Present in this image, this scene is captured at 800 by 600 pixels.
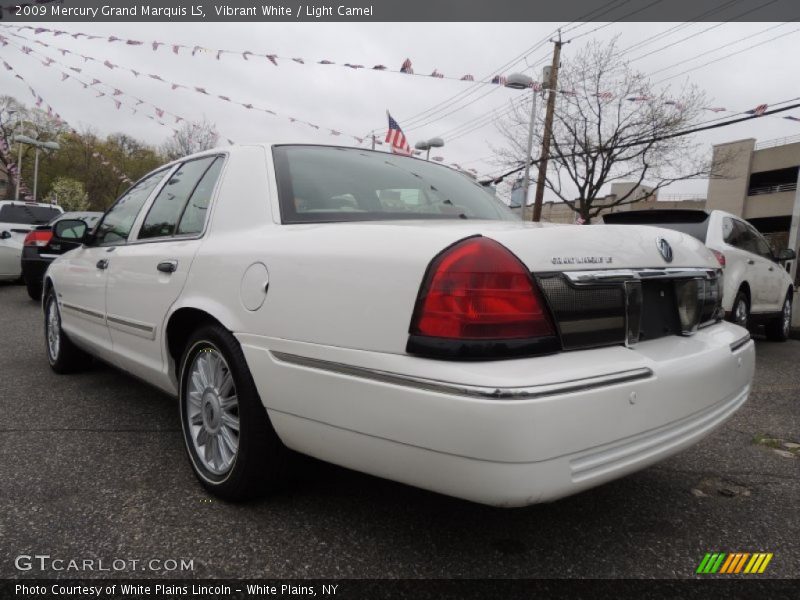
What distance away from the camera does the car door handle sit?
99.2 inches

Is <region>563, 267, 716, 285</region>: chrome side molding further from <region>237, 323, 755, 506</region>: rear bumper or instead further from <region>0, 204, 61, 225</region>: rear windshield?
<region>0, 204, 61, 225</region>: rear windshield

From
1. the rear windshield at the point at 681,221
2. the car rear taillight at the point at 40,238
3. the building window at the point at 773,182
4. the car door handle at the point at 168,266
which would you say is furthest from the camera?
the building window at the point at 773,182

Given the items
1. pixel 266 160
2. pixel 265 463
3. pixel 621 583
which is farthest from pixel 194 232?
pixel 621 583

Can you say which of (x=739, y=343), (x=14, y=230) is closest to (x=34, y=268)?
(x=14, y=230)

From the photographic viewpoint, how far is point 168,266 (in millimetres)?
2553

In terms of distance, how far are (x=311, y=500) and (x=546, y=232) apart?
1.36 m

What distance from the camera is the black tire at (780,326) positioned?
7512mm

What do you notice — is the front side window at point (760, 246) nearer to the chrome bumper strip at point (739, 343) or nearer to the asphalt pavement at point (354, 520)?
the asphalt pavement at point (354, 520)

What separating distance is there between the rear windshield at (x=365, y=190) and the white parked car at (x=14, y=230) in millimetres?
9023

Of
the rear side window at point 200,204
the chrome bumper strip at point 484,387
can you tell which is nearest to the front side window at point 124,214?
the rear side window at point 200,204

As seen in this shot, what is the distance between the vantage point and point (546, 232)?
68.6 inches

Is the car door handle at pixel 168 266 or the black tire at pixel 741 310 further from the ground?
the car door handle at pixel 168 266

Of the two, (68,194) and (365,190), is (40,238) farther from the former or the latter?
(68,194)

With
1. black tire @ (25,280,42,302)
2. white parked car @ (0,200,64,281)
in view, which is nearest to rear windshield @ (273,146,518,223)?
black tire @ (25,280,42,302)
